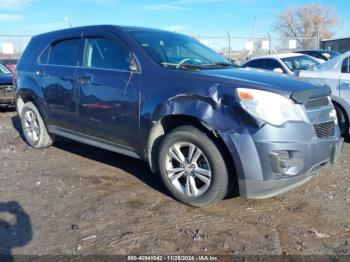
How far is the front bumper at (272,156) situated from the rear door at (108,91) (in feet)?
4.12

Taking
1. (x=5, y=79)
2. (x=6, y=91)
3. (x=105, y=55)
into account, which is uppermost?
(x=105, y=55)

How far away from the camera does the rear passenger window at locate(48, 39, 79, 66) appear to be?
17.3 ft

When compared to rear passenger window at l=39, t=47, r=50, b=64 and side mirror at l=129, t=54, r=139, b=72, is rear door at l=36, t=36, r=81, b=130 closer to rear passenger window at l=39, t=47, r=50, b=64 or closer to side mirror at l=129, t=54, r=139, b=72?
rear passenger window at l=39, t=47, r=50, b=64

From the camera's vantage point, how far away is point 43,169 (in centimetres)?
551

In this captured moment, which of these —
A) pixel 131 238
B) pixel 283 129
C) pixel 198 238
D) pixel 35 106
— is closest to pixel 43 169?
pixel 35 106

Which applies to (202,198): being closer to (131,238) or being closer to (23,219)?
(131,238)

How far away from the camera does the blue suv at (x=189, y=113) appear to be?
3516 millimetres

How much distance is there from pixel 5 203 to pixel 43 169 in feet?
4.11

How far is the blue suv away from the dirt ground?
0.97ft

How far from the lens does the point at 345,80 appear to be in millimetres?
6305

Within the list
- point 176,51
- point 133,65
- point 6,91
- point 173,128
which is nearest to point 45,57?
point 133,65

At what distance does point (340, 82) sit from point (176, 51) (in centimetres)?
311

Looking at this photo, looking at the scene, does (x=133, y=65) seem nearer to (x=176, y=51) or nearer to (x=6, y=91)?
(x=176, y=51)

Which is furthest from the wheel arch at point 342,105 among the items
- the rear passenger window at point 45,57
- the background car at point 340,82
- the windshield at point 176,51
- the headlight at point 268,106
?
the rear passenger window at point 45,57
